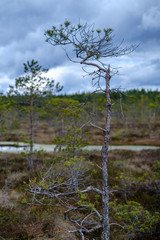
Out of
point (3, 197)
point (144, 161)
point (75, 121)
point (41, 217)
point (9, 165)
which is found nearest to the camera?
point (41, 217)

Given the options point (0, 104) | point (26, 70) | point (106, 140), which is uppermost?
point (26, 70)

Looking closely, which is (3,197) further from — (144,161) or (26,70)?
(144,161)

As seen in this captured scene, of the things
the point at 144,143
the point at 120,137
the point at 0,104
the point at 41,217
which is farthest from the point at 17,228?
the point at 120,137

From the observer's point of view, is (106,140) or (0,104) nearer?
(106,140)

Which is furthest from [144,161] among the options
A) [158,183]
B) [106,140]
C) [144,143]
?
[144,143]

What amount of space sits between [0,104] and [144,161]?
41.7 feet

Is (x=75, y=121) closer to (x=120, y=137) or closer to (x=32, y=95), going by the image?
(x=32, y=95)

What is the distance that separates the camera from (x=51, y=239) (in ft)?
18.1

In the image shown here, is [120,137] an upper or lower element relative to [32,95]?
lower

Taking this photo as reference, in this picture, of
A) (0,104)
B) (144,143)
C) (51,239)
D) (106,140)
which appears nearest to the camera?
(106,140)

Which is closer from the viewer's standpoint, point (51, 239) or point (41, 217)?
point (51, 239)

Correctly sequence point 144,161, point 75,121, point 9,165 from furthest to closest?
point 144,161
point 9,165
point 75,121

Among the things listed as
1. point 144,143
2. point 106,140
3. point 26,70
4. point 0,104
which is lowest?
point 144,143

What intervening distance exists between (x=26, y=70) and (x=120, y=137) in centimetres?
2685
